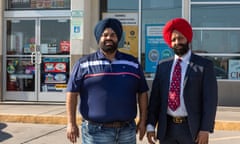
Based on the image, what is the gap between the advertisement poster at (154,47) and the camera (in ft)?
42.2

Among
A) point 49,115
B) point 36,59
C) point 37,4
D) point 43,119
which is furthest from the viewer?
point 37,4

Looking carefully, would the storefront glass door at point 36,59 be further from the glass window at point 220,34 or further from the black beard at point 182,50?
the black beard at point 182,50

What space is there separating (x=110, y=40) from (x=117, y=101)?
52 centimetres

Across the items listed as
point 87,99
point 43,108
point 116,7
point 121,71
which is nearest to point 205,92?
point 121,71

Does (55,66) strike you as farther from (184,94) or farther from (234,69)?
(184,94)

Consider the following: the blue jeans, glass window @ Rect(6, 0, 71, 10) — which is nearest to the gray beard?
the blue jeans

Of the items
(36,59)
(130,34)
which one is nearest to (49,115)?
(36,59)

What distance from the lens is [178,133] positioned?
3994mm

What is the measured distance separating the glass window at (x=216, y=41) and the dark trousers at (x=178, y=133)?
887cm

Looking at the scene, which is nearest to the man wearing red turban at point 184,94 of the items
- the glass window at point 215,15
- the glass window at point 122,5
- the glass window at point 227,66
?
the glass window at point 227,66

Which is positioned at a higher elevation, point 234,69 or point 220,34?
point 220,34

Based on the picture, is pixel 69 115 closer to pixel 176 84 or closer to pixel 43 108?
pixel 176 84

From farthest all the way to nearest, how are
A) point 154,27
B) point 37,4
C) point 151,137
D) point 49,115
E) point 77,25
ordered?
point 37,4 < point 154,27 < point 77,25 < point 49,115 < point 151,137

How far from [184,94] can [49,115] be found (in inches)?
285
